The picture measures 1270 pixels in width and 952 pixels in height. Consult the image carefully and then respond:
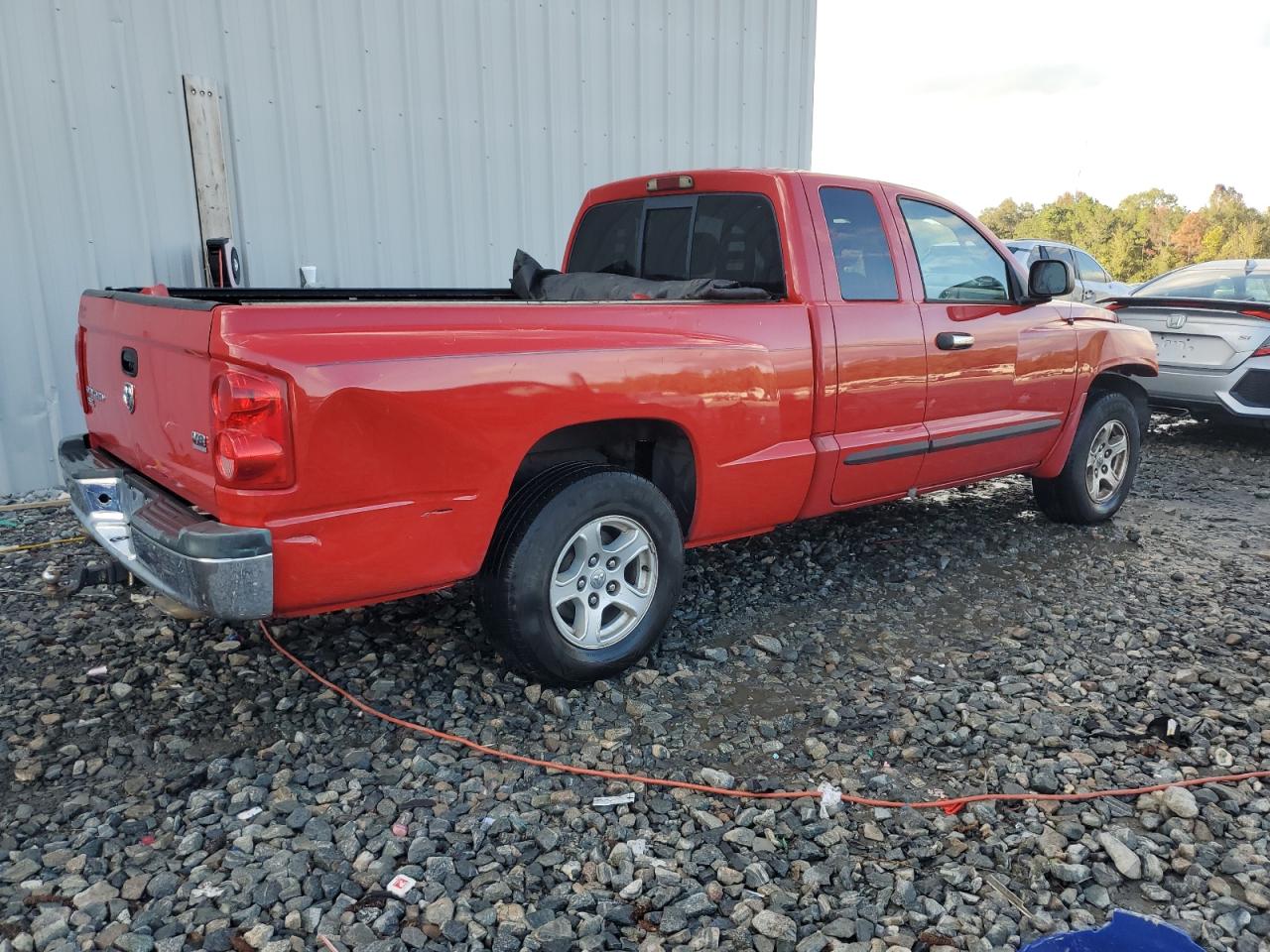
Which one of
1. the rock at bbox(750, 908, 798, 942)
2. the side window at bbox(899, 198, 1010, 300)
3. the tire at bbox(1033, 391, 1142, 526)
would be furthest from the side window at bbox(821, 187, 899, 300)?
the rock at bbox(750, 908, 798, 942)

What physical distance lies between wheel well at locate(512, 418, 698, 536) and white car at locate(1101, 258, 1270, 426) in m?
5.74

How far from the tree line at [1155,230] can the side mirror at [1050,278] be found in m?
45.5

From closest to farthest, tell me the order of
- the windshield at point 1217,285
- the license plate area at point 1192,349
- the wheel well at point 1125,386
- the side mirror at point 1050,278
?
the side mirror at point 1050,278, the wheel well at point 1125,386, the license plate area at point 1192,349, the windshield at point 1217,285

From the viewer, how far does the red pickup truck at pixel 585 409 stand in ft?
8.36

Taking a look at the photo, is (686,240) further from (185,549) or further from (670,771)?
(185,549)

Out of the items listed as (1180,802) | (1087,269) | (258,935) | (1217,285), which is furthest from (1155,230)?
(258,935)

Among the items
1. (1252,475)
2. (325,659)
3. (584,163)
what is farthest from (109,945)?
(1252,475)

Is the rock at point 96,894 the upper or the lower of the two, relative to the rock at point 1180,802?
upper

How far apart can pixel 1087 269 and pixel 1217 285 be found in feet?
19.8

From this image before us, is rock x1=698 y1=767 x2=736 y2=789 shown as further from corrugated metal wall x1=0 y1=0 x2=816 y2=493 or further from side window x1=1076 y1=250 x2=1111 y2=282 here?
side window x1=1076 y1=250 x2=1111 y2=282

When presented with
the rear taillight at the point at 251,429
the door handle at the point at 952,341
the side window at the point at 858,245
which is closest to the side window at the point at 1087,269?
the door handle at the point at 952,341

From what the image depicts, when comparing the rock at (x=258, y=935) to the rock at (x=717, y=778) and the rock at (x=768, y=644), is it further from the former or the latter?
the rock at (x=768, y=644)

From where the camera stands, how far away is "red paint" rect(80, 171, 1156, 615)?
2.56 metres

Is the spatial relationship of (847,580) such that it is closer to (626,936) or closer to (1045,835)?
(1045,835)
